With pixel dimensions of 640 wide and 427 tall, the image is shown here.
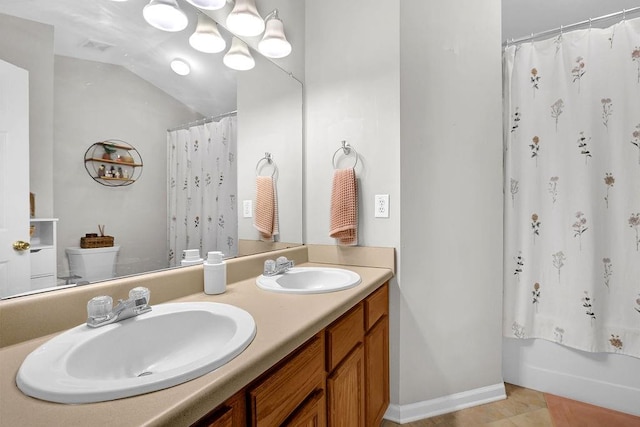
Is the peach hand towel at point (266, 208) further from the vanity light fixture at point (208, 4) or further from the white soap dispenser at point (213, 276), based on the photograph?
the vanity light fixture at point (208, 4)

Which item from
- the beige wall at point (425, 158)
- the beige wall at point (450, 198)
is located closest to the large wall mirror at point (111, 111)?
the beige wall at point (425, 158)

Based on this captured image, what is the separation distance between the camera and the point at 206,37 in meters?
1.28

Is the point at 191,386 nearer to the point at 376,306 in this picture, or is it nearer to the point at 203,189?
the point at 203,189

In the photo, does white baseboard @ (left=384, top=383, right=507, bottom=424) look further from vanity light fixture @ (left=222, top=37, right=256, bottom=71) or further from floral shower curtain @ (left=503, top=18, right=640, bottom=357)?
vanity light fixture @ (left=222, top=37, right=256, bottom=71)

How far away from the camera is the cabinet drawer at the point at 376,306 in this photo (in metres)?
1.29

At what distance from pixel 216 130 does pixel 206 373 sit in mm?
1028

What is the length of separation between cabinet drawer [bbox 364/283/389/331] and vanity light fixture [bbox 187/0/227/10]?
4.52 ft

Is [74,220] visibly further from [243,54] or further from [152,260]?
[243,54]

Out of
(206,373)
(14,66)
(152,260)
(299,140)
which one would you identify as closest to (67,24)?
(14,66)

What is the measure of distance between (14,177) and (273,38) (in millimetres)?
1295

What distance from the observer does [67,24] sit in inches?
32.8

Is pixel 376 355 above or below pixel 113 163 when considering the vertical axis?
below

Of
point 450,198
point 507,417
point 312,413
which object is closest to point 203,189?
point 312,413

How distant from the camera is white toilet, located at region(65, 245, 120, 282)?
0.86 m
